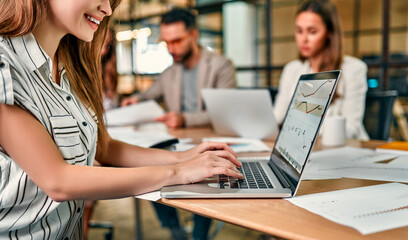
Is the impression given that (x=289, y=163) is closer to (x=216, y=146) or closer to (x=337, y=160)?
(x=216, y=146)

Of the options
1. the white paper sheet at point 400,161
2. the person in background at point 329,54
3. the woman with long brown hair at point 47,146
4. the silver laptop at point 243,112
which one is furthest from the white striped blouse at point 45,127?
the person in background at point 329,54

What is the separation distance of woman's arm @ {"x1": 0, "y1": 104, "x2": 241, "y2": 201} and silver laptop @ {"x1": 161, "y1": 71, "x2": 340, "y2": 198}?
0.14 feet

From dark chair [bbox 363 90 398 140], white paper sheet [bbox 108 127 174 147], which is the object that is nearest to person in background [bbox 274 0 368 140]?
dark chair [bbox 363 90 398 140]

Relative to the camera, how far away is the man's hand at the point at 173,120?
194 cm

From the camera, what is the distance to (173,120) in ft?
6.39

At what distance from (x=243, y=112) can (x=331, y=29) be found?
2.92 feet

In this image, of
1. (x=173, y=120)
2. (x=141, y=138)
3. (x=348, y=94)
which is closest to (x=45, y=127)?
(x=141, y=138)

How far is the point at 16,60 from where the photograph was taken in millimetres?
786

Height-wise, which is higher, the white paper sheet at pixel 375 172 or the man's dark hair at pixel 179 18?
the man's dark hair at pixel 179 18

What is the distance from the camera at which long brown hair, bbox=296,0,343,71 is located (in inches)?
79.7

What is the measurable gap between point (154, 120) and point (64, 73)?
1.05 m

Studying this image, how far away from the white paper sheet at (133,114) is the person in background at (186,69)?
340 millimetres

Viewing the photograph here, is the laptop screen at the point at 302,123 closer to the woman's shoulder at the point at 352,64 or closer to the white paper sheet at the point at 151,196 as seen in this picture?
the white paper sheet at the point at 151,196

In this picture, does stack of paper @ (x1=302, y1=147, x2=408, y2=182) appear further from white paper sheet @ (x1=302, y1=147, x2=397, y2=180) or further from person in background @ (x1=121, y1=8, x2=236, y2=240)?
person in background @ (x1=121, y1=8, x2=236, y2=240)
